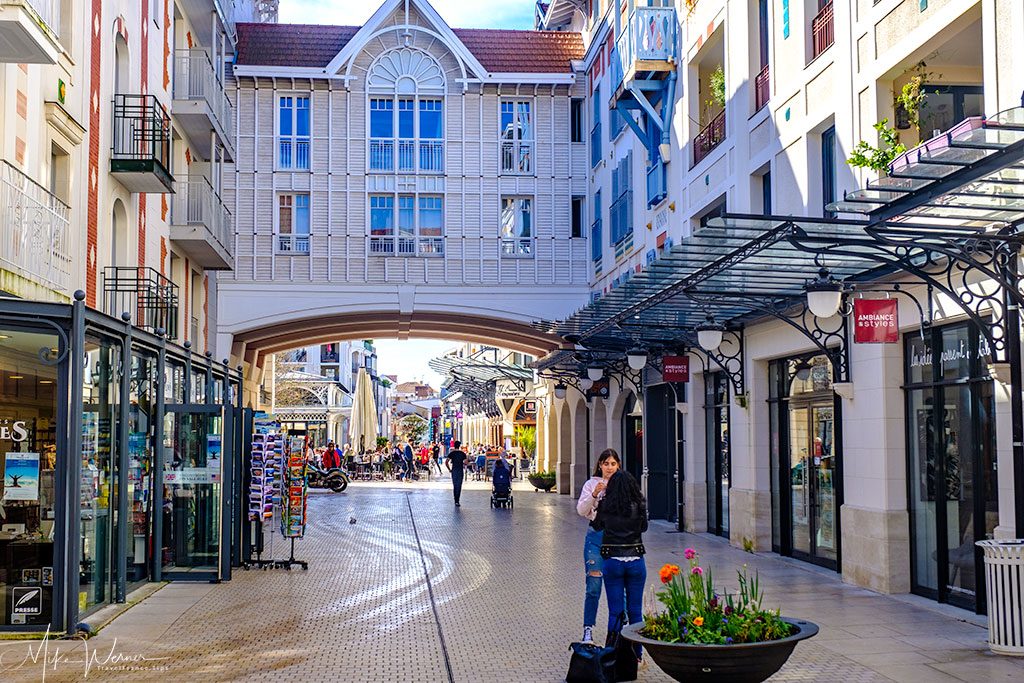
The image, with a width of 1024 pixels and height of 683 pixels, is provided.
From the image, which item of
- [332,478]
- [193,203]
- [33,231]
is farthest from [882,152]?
[332,478]

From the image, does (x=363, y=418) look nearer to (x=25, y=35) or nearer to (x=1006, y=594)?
(x=25, y=35)

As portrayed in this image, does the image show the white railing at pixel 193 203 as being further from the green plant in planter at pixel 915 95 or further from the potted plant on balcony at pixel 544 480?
the green plant in planter at pixel 915 95

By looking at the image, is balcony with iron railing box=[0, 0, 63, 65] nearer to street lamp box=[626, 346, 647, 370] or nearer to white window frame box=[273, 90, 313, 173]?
street lamp box=[626, 346, 647, 370]

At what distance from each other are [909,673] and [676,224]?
15142mm

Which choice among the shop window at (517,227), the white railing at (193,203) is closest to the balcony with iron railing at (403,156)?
the shop window at (517,227)

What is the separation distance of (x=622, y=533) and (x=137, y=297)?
Result: 44.5ft

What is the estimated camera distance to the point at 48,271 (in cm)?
1491

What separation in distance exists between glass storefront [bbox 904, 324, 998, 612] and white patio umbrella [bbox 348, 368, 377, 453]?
120ft

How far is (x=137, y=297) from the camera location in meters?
20.2

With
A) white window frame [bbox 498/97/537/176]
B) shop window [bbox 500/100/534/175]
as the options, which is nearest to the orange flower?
white window frame [bbox 498/97/537/176]

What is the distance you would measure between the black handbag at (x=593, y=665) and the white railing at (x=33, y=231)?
27.2ft

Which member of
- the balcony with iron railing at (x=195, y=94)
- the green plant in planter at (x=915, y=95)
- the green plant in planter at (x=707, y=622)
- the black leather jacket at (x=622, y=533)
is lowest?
the green plant in planter at (x=707, y=622)

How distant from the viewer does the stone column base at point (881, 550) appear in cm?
1347

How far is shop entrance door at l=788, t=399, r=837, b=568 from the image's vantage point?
16.1 meters
